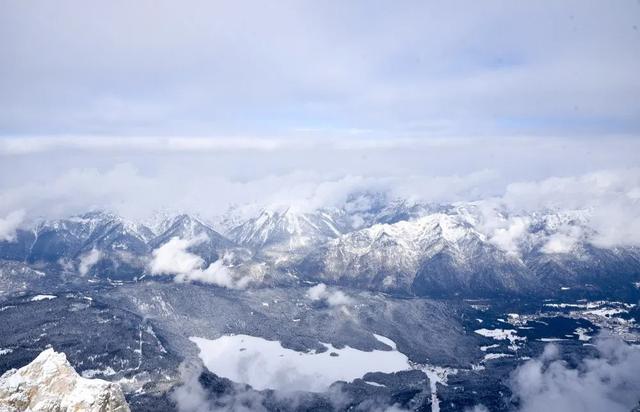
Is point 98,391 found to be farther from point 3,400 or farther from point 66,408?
point 3,400

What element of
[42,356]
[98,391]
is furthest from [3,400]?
[98,391]

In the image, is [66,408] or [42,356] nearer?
[66,408]

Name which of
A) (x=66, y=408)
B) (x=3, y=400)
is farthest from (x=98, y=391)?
(x=3, y=400)

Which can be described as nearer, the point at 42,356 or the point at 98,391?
the point at 98,391

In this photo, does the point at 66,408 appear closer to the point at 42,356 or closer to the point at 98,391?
the point at 98,391
